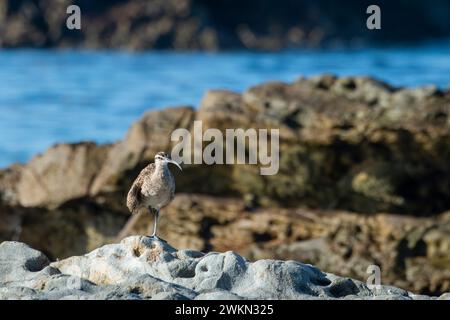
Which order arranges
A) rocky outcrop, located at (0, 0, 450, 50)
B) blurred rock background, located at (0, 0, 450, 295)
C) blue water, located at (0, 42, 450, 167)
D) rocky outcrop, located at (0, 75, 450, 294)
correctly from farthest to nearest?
rocky outcrop, located at (0, 0, 450, 50) < blue water, located at (0, 42, 450, 167) < rocky outcrop, located at (0, 75, 450, 294) < blurred rock background, located at (0, 0, 450, 295)

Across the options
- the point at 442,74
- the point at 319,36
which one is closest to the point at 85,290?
the point at 442,74

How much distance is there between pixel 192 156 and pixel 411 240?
4.91 metres

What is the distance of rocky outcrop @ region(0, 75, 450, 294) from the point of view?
20.6 m

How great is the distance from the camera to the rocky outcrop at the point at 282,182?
20562 mm

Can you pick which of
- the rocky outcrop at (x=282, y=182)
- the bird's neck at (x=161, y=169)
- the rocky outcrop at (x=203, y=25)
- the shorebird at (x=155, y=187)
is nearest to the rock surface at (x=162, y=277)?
the shorebird at (x=155, y=187)

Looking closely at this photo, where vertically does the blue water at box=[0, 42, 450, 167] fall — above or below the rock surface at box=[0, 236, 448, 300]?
above

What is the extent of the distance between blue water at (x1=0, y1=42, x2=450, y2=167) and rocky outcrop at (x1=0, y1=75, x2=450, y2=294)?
21.3m

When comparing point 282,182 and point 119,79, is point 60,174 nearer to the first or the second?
point 282,182

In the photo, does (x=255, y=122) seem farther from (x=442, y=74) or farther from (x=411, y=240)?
(x=442, y=74)

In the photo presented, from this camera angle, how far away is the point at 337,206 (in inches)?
866

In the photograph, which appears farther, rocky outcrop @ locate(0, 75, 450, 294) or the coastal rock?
the coastal rock

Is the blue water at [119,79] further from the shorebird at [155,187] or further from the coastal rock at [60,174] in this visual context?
the shorebird at [155,187]

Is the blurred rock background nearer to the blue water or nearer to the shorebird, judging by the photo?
the shorebird

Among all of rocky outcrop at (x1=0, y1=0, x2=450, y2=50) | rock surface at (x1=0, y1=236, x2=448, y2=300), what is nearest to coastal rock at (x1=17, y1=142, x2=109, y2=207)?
rock surface at (x1=0, y1=236, x2=448, y2=300)
